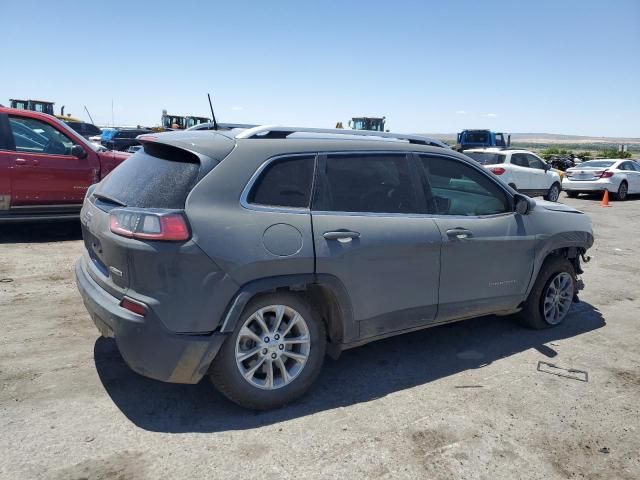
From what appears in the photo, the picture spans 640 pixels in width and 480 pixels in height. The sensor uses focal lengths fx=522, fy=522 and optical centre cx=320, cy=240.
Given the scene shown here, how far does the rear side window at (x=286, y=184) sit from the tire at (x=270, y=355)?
0.58m

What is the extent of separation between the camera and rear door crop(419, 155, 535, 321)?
3.99 metres

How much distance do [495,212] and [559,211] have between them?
3.08ft

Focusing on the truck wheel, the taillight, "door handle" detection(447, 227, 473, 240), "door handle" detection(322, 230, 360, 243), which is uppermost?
the taillight

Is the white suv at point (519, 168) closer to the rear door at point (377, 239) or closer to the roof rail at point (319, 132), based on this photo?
the roof rail at point (319, 132)

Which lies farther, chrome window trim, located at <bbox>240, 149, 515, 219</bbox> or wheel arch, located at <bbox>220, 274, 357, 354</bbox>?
chrome window trim, located at <bbox>240, 149, 515, 219</bbox>

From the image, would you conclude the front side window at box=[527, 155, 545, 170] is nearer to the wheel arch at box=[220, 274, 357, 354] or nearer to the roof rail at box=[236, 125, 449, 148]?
the roof rail at box=[236, 125, 449, 148]

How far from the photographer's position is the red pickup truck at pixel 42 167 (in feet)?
24.0

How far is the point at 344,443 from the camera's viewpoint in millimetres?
2957

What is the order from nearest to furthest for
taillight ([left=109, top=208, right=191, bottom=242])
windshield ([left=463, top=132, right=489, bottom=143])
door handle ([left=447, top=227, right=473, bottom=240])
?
taillight ([left=109, top=208, right=191, bottom=242])
door handle ([left=447, top=227, right=473, bottom=240])
windshield ([left=463, top=132, right=489, bottom=143])

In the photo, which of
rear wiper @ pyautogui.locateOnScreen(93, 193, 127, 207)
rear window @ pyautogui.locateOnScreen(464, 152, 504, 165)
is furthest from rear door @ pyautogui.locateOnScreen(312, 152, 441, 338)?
rear window @ pyautogui.locateOnScreen(464, 152, 504, 165)

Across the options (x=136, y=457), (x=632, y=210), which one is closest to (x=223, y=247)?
(x=136, y=457)

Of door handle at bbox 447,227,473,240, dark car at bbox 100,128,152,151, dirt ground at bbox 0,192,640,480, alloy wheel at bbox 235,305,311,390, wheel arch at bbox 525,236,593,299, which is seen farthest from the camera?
dark car at bbox 100,128,152,151

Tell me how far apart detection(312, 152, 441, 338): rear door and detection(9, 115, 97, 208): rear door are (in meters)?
5.63

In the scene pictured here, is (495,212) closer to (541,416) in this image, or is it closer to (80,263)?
(541,416)
